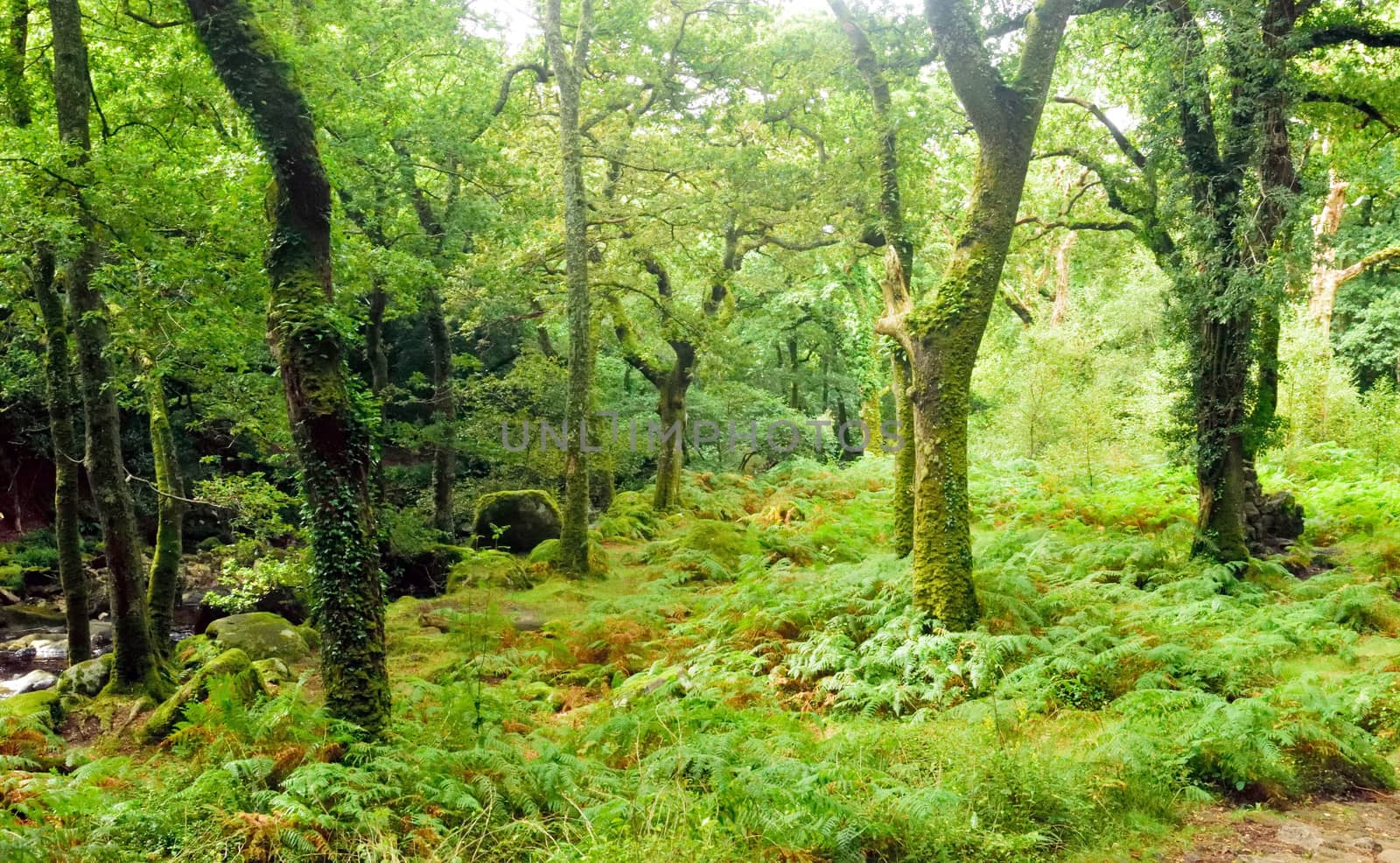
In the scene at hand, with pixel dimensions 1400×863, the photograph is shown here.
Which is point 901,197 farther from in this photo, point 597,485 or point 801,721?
point 597,485

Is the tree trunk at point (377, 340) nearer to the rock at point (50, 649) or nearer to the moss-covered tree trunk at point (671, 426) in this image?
the moss-covered tree trunk at point (671, 426)

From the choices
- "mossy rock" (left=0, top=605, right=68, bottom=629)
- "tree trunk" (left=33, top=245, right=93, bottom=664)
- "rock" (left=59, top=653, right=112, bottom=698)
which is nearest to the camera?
"rock" (left=59, top=653, right=112, bottom=698)

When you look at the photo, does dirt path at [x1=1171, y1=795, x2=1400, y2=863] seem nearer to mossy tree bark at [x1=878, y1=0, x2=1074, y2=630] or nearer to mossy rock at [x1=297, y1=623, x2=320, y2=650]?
mossy tree bark at [x1=878, y1=0, x2=1074, y2=630]

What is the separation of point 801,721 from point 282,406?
7.53 metres

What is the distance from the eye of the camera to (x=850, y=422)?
32.9 m

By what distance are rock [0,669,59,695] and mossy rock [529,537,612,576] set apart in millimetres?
6694

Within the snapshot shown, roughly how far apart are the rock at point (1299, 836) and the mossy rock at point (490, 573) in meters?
10.4

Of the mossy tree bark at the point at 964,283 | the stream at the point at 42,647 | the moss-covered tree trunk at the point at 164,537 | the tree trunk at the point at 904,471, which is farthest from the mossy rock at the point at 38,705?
the tree trunk at the point at 904,471

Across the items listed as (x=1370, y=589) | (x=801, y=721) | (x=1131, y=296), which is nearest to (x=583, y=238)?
(x=801, y=721)

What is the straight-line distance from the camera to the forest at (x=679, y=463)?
189 inches

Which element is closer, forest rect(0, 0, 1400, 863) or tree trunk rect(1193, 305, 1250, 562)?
forest rect(0, 0, 1400, 863)

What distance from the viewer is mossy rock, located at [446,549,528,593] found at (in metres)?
13.4

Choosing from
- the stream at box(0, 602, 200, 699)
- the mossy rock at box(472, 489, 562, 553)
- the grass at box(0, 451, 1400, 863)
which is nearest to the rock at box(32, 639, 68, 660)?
the stream at box(0, 602, 200, 699)

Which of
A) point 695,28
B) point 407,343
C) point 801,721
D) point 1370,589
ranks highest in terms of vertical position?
point 695,28
